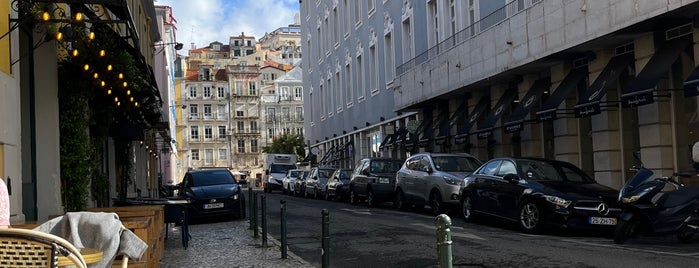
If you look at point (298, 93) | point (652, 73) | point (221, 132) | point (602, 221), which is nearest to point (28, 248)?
point (602, 221)

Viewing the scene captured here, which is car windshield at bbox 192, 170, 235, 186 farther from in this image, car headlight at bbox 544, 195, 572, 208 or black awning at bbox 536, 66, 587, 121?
car headlight at bbox 544, 195, 572, 208

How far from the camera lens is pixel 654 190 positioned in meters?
10.9

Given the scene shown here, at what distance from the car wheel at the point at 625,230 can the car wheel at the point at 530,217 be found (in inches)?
74.7

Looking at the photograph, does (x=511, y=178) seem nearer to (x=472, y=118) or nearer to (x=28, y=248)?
(x=472, y=118)

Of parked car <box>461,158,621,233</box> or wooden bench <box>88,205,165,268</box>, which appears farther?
parked car <box>461,158,621,233</box>

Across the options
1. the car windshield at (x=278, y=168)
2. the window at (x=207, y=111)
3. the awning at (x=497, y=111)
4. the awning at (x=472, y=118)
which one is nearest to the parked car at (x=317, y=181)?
the awning at (x=472, y=118)

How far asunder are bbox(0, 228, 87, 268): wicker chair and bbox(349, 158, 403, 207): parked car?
1968 cm

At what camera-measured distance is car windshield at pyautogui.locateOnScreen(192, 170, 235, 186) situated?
2038cm

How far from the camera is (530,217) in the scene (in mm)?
13281

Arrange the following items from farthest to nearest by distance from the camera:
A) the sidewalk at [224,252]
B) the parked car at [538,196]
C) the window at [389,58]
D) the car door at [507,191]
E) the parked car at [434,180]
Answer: the window at [389,58] < the parked car at [434,180] < the car door at [507,191] < the parked car at [538,196] < the sidewalk at [224,252]

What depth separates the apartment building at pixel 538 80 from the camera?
1575cm

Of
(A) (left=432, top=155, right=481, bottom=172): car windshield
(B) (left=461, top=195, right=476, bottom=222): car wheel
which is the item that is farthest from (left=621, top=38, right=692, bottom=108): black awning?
(A) (left=432, top=155, right=481, bottom=172): car windshield

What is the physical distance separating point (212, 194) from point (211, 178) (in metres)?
1.51

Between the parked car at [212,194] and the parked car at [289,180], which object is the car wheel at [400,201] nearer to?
the parked car at [212,194]
